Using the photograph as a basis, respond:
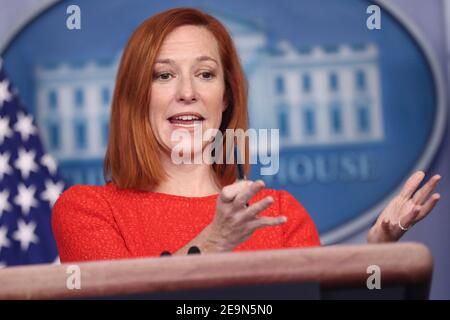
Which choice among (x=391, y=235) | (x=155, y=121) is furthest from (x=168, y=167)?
(x=391, y=235)

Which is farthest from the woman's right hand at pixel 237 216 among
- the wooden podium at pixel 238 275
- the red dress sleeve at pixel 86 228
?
the red dress sleeve at pixel 86 228

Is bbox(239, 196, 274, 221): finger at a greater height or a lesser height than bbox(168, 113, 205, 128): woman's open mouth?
lesser

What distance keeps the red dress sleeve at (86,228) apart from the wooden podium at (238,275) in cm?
43

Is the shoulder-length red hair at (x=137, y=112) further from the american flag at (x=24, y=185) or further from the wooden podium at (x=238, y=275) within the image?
the american flag at (x=24, y=185)

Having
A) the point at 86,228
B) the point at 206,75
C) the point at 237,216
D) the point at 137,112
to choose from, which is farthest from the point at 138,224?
the point at 237,216

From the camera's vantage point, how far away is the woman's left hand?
4.09 feet

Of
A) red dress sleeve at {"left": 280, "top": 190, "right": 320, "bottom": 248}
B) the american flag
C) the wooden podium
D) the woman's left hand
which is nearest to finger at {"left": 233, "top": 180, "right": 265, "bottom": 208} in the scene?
the wooden podium

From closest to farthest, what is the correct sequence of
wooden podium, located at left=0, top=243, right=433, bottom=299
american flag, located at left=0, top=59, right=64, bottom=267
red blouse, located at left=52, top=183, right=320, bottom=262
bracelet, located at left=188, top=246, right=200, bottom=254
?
wooden podium, located at left=0, top=243, right=433, bottom=299, bracelet, located at left=188, top=246, right=200, bottom=254, red blouse, located at left=52, top=183, right=320, bottom=262, american flag, located at left=0, top=59, right=64, bottom=267

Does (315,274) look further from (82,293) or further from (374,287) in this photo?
(82,293)

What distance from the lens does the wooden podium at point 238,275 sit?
85 cm

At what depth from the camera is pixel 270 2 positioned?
7.48 feet

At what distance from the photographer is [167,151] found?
1.57 m

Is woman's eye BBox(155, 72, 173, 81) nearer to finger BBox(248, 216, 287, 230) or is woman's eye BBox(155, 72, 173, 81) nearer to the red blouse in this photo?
the red blouse
